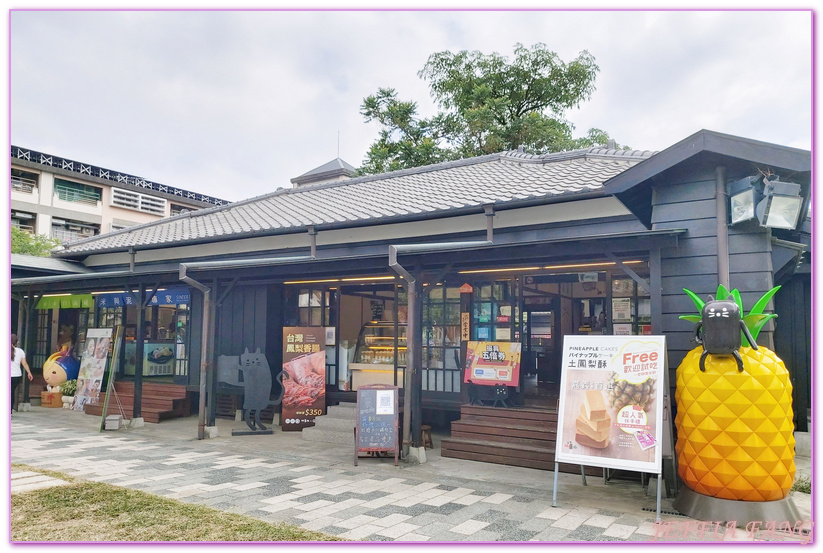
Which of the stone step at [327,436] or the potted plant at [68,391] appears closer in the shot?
the stone step at [327,436]

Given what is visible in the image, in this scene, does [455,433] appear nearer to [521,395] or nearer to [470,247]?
[521,395]

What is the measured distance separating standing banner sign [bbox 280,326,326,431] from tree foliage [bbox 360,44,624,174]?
1117cm

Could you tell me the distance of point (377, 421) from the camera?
22.9 ft

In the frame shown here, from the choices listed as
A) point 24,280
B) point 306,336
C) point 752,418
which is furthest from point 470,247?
point 24,280

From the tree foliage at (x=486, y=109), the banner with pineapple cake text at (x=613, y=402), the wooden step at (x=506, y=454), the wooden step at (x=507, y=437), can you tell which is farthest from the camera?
the tree foliage at (x=486, y=109)

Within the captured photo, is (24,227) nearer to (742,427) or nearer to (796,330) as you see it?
(796,330)

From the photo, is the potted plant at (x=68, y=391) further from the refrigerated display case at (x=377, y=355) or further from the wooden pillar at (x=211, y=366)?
the refrigerated display case at (x=377, y=355)

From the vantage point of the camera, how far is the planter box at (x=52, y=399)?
12.2 meters

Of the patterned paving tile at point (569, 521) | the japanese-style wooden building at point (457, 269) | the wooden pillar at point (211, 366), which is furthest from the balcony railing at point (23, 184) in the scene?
the patterned paving tile at point (569, 521)

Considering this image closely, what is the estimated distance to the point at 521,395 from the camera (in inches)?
301

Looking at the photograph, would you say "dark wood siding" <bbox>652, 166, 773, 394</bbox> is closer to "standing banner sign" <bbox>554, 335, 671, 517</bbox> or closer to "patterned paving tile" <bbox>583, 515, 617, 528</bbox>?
"standing banner sign" <bbox>554, 335, 671, 517</bbox>

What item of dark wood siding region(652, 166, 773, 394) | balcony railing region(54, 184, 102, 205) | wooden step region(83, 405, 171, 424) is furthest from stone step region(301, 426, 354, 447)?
balcony railing region(54, 184, 102, 205)

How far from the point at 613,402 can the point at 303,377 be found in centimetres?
539

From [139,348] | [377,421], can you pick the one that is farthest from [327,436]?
[139,348]
